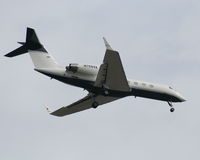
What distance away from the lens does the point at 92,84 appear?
75500 mm

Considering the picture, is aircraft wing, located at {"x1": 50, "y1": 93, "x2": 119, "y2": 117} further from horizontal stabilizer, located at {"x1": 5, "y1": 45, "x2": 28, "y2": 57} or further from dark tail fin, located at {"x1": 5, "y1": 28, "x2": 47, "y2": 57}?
horizontal stabilizer, located at {"x1": 5, "y1": 45, "x2": 28, "y2": 57}

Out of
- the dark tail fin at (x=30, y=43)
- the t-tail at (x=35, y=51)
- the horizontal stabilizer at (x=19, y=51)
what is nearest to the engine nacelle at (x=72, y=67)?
the t-tail at (x=35, y=51)

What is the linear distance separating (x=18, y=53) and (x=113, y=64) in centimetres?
902

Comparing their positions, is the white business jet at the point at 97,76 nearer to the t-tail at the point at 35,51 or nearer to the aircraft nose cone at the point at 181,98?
the t-tail at the point at 35,51

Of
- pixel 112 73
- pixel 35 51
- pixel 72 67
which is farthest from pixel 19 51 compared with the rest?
pixel 112 73

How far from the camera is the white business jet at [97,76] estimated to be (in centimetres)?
7406

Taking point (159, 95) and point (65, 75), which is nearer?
point (65, 75)

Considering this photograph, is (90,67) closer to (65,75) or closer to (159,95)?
(65,75)

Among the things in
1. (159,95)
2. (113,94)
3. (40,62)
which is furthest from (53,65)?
(159,95)

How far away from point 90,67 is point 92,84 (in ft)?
5.13

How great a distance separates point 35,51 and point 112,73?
7.68 m

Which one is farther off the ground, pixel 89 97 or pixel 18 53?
pixel 18 53

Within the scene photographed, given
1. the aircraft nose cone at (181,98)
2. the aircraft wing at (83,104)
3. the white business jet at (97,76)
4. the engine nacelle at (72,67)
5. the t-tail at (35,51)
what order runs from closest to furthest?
the white business jet at (97,76) → the engine nacelle at (72,67) → the t-tail at (35,51) → the aircraft wing at (83,104) → the aircraft nose cone at (181,98)

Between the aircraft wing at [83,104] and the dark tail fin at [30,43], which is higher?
the dark tail fin at [30,43]
